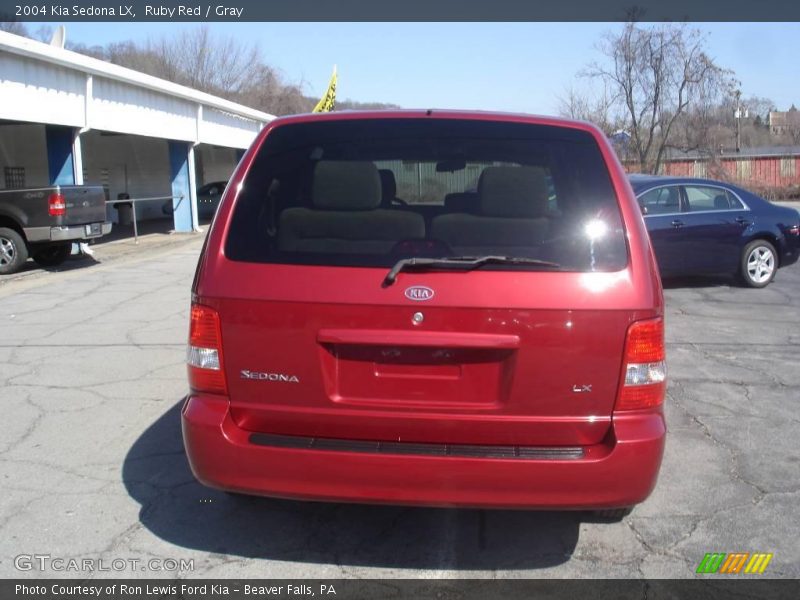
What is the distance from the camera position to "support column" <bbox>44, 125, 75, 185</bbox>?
14664 millimetres

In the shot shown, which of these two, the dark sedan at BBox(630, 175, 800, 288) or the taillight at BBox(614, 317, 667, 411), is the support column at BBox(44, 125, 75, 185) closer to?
the dark sedan at BBox(630, 175, 800, 288)

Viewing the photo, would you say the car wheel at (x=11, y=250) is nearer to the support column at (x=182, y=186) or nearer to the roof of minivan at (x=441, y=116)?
the support column at (x=182, y=186)

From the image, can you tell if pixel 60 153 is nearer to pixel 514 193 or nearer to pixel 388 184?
pixel 388 184

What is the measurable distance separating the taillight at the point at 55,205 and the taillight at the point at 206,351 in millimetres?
10495

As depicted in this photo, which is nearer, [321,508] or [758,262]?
[321,508]

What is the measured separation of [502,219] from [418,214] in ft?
1.24

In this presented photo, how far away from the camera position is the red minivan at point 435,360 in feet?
9.30

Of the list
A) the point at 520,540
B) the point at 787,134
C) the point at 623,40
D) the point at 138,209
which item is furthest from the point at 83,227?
the point at 787,134

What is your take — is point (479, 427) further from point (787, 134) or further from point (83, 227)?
point (787, 134)

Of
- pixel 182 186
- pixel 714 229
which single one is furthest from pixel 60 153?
pixel 714 229

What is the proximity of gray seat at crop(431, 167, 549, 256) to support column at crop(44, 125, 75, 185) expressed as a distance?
13496 mm

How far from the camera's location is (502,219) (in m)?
3.18

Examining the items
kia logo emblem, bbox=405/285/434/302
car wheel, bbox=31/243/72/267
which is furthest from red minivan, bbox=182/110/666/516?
car wheel, bbox=31/243/72/267

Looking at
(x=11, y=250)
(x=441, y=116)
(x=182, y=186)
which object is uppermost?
(x=182, y=186)
